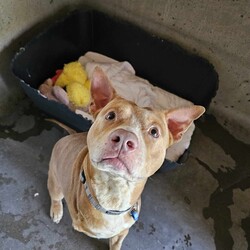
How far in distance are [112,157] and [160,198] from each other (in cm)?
128

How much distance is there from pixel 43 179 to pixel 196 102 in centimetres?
133

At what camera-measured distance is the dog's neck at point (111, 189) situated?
5.12 feet

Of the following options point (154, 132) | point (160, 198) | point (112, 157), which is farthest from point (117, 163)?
point (160, 198)

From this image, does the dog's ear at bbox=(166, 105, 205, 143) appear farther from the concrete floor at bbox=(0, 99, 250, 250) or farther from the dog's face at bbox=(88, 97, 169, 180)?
the concrete floor at bbox=(0, 99, 250, 250)

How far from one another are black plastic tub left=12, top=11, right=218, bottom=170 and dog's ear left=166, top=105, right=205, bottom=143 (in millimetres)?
940

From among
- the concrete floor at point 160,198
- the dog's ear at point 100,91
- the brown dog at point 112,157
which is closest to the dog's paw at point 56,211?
the concrete floor at point 160,198

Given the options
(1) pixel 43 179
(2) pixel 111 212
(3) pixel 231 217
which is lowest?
(1) pixel 43 179

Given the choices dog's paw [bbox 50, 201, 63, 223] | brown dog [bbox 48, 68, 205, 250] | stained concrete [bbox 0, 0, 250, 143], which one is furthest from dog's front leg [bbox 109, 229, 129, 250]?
stained concrete [bbox 0, 0, 250, 143]

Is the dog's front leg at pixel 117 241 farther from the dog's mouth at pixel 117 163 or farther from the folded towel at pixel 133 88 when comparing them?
the folded towel at pixel 133 88

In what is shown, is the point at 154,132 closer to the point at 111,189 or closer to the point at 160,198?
the point at 111,189

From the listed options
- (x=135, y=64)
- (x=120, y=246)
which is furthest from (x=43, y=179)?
(x=135, y=64)

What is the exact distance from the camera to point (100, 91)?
169cm

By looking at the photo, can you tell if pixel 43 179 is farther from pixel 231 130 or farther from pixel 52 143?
pixel 231 130

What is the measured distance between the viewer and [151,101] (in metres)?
2.81
